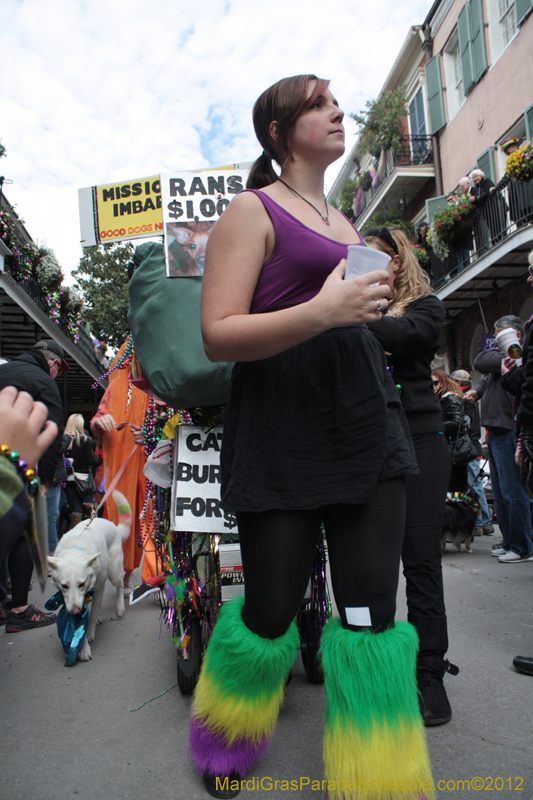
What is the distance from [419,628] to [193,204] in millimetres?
2215

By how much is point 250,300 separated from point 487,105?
1430cm

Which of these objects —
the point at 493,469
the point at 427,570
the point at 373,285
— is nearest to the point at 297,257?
the point at 373,285

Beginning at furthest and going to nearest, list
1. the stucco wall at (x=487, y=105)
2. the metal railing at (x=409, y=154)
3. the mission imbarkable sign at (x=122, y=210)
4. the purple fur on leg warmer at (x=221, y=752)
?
the metal railing at (x=409, y=154), the stucco wall at (x=487, y=105), the mission imbarkable sign at (x=122, y=210), the purple fur on leg warmer at (x=221, y=752)

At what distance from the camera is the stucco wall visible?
1145 cm

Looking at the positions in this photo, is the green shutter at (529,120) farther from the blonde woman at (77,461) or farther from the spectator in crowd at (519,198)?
the blonde woman at (77,461)

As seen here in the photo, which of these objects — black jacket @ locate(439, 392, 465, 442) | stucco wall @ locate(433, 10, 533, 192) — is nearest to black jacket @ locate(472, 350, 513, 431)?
black jacket @ locate(439, 392, 465, 442)

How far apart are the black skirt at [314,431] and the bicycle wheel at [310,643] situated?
1.38m

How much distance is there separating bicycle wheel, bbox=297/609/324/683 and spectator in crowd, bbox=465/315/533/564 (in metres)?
3.49

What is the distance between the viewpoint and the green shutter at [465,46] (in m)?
13.6

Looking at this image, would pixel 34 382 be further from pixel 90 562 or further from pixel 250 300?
pixel 250 300

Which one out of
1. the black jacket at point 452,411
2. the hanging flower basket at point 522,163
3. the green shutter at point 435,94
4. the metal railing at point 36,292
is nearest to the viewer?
the black jacket at point 452,411

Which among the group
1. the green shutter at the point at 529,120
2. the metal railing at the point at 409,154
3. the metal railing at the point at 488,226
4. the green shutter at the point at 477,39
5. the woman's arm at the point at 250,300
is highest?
the green shutter at the point at 477,39

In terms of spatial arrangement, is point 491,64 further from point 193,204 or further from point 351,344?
point 351,344

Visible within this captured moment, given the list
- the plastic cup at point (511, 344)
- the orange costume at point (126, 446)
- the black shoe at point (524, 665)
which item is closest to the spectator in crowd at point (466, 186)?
the plastic cup at point (511, 344)
